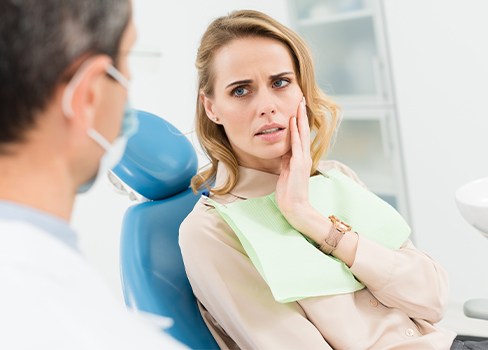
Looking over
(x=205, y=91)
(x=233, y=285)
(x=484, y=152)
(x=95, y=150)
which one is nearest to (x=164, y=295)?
(x=233, y=285)

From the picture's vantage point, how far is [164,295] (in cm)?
140

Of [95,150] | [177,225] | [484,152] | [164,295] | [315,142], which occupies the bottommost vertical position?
[484,152]

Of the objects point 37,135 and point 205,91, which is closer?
point 37,135

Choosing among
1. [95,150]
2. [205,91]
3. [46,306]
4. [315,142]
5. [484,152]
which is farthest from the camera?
[484,152]

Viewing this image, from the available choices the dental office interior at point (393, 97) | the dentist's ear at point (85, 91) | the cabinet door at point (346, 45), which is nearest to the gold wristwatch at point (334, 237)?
the dentist's ear at point (85, 91)

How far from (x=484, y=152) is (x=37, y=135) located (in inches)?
92.4

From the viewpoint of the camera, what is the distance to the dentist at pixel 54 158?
61 cm

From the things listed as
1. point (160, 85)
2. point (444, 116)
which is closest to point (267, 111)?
point (444, 116)

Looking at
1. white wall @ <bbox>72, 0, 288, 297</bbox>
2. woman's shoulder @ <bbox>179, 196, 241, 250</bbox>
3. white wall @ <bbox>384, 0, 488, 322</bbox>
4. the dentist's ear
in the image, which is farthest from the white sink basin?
white wall @ <bbox>72, 0, 288, 297</bbox>

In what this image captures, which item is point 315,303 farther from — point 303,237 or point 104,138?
point 104,138

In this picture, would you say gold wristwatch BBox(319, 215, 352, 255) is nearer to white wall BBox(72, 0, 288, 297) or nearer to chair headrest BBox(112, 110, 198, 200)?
chair headrest BBox(112, 110, 198, 200)

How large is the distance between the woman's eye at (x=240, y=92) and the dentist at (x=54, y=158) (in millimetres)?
696

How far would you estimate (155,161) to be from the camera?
1.50 meters

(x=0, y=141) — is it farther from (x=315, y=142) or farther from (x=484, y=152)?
(x=484, y=152)
